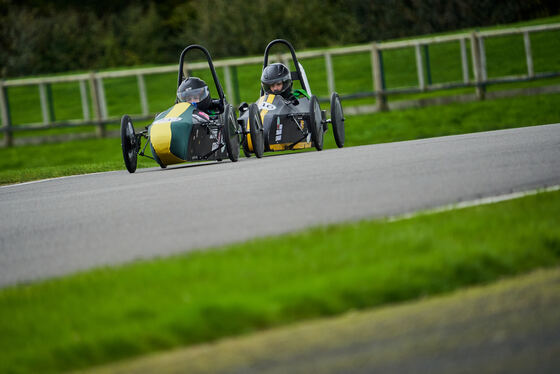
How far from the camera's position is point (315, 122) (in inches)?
601

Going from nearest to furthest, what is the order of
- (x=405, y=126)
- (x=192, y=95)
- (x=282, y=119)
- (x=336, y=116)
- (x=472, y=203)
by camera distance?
(x=472, y=203)
(x=192, y=95)
(x=282, y=119)
(x=336, y=116)
(x=405, y=126)

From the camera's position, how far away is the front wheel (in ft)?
47.9

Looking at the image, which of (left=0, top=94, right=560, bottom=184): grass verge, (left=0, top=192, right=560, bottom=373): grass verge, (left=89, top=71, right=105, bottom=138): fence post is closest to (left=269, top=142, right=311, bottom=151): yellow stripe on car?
(left=0, top=94, right=560, bottom=184): grass verge

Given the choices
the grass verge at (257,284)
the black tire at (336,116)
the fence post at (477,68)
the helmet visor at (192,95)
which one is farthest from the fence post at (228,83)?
the grass verge at (257,284)

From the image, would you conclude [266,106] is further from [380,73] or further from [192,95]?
[380,73]

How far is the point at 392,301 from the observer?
524cm

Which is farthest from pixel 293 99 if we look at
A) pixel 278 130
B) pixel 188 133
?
pixel 188 133

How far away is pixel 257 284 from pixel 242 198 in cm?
366

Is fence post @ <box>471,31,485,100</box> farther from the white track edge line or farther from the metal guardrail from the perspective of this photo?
the white track edge line

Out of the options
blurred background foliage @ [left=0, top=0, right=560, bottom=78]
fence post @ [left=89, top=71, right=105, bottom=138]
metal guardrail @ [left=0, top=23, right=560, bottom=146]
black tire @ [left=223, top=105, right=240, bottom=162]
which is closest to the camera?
black tire @ [left=223, top=105, right=240, bottom=162]

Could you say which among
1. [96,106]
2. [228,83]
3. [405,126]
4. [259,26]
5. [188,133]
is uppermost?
[259,26]

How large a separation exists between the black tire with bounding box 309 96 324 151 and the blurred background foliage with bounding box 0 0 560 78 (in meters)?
26.0

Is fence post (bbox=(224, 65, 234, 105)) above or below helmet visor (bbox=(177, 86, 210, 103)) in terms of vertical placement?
below

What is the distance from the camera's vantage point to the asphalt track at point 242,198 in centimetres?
733
